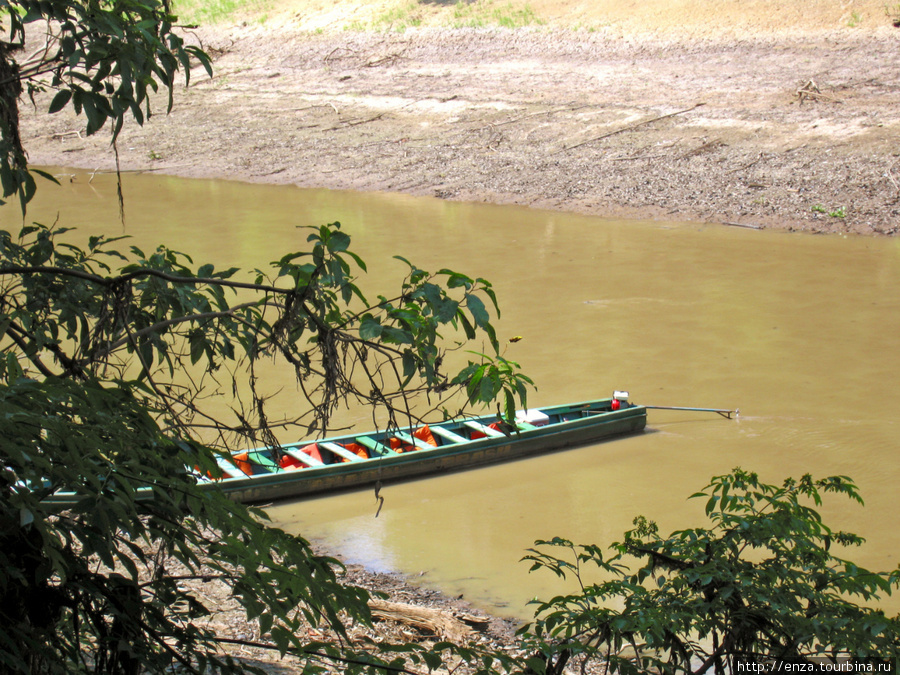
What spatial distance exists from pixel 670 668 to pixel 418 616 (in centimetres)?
268

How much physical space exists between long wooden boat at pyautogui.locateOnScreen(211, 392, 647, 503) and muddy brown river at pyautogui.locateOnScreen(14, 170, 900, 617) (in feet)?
0.46

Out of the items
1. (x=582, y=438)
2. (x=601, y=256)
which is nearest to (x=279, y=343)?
(x=582, y=438)

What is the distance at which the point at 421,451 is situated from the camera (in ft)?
24.4

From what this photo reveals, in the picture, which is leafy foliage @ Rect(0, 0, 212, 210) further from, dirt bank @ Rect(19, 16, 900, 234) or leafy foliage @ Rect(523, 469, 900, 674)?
dirt bank @ Rect(19, 16, 900, 234)

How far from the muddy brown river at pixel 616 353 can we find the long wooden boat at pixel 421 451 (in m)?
0.14

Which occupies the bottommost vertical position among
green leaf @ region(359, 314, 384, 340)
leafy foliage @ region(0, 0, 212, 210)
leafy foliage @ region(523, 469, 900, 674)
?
leafy foliage @ region(523, 469, 900, 674)

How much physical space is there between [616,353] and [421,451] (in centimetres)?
338

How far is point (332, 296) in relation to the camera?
280 cm

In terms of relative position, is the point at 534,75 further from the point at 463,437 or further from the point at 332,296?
the point at 332,296

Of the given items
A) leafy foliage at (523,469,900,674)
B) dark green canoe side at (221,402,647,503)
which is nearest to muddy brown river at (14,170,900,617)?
dark green canoe side at (221,402,647,503)

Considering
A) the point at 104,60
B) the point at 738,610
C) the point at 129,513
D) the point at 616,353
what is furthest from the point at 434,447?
the point at 129,513

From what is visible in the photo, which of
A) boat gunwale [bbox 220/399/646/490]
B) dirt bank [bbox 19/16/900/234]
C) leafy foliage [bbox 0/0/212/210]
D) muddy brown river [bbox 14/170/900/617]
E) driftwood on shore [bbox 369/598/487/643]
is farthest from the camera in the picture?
dirt bank [bbox 19/16/900/234]

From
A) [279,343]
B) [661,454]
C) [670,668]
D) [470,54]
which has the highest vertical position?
[470,54]

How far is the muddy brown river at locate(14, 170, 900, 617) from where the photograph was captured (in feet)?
22.2
